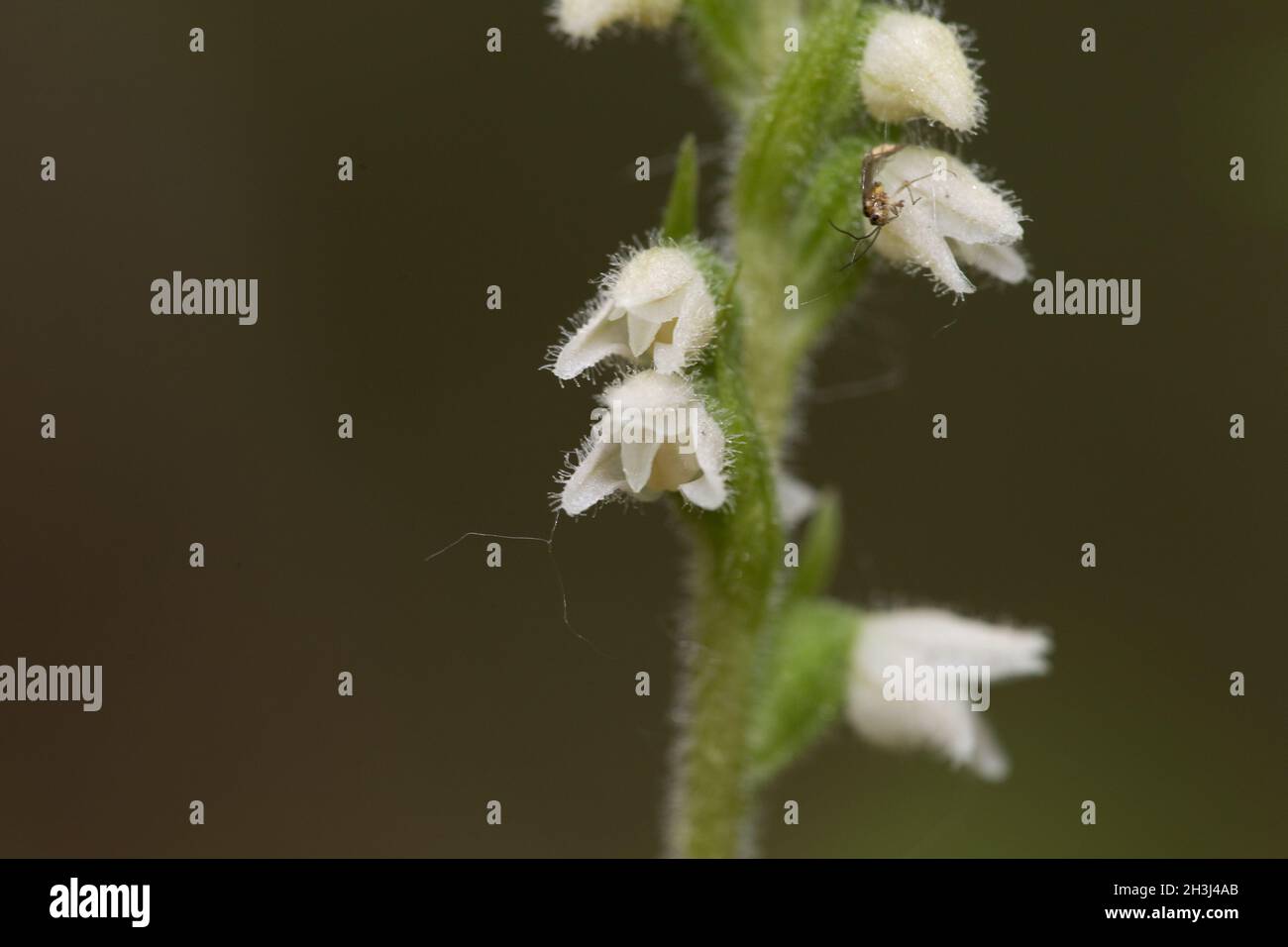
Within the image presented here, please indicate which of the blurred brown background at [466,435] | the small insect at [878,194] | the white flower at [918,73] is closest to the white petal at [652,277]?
the small insect at [878,194]

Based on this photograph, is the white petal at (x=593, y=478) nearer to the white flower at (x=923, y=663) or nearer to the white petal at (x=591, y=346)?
the white petal at (x=591, y=346)

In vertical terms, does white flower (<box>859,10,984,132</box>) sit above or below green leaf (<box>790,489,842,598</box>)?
above

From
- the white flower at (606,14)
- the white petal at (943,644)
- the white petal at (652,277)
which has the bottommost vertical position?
the white petal at (943,644)

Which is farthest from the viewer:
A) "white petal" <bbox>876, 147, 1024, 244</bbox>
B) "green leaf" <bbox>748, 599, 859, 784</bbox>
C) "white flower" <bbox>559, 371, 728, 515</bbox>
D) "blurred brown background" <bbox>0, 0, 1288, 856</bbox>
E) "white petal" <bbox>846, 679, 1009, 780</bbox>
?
"blurred brown background" <bbox>0, 0, 1288, 856</bbox>

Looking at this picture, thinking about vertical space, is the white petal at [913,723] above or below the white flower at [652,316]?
below

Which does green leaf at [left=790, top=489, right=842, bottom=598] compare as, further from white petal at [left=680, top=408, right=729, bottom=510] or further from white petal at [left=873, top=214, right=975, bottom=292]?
white petal at [left=873, top=214, right=975, bottom=292]

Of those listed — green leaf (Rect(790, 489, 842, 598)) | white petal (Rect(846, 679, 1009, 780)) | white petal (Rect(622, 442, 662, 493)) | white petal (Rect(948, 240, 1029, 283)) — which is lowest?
white petal (Rect(846, 679, 1009, 780))

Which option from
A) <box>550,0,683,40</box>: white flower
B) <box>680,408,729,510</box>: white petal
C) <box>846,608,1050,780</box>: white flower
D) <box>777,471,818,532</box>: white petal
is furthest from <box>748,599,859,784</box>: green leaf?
<box>550,0,683,40</box>: white flower
